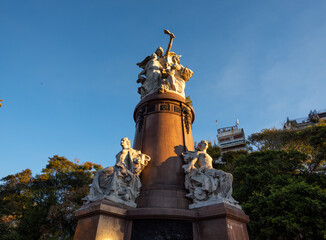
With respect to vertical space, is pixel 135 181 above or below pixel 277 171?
below

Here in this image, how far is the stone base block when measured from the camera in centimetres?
505

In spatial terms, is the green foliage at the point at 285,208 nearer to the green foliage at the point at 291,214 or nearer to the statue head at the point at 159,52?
the green foliage at the point at 291,214

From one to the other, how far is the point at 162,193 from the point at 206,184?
122 centimetres

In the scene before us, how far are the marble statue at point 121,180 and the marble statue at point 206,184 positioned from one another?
1.42m

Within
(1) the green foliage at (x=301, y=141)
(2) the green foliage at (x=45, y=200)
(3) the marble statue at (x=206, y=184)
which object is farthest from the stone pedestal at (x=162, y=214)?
(1) the green foliage at (x=301, y=141)

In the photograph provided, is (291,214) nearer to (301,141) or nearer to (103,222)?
(103,222)

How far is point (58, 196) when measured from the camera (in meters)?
21.9

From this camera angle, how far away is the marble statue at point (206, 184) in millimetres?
5820

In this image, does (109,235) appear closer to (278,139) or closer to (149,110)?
(149,110)

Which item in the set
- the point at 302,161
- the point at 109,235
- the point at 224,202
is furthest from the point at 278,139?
the point at 109,235

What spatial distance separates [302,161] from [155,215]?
16.1m

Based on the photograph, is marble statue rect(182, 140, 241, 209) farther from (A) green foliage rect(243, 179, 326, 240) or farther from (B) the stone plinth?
(A) green foliage rect(243, 179, 326, 240)

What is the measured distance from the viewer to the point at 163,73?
9406 mm

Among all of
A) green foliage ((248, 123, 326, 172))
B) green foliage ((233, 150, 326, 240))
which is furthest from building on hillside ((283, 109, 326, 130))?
green foliage ((233, 150, 326, 240))
